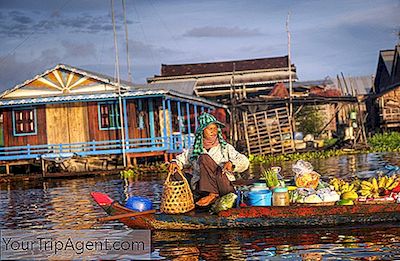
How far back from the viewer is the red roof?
4284cm

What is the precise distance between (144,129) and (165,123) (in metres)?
2.08

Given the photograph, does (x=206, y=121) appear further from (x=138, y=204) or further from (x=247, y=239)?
(x=247, y=239)

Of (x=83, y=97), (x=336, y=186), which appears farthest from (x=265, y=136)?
(x=336, y=186)

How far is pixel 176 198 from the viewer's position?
28.5 feet

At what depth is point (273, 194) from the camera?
866 centimetres

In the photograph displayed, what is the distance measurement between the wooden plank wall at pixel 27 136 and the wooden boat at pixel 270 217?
16948mm

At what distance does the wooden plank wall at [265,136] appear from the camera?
83.6 ft

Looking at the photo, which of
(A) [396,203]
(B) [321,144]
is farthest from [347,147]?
(A) [396,203]

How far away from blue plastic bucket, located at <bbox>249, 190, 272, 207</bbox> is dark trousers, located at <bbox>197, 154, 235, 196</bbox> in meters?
0.36

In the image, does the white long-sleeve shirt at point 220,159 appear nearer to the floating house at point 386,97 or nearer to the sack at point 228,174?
the sack at point 228,174

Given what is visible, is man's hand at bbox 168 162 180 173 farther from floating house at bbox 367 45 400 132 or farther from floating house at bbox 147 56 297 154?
floating house at bbox 367 45 400 132

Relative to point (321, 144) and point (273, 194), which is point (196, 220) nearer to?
point (273, 194)

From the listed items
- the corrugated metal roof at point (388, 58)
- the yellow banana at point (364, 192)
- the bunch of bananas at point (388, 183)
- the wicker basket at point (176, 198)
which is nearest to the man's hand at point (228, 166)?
the wicker basket at point (176, 198)

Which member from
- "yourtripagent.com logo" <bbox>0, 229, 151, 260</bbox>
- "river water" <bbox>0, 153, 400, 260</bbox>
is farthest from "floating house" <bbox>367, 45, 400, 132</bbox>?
"yourtripagent.com logo" <bbox>0, 229, 151, 260</bbox>
